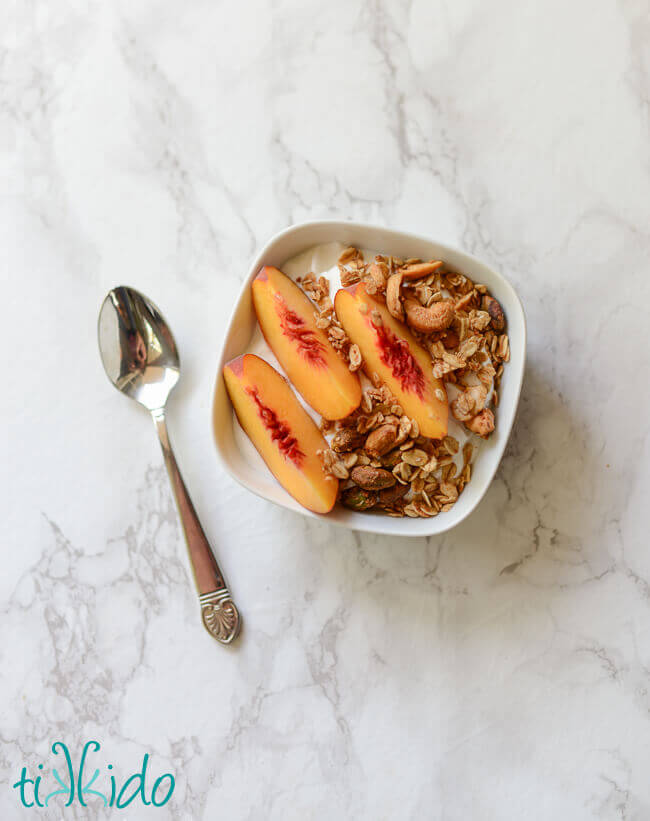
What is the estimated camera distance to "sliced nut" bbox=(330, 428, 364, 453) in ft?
2.69

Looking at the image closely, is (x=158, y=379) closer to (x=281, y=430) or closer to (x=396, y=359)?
(x=281, y=430)

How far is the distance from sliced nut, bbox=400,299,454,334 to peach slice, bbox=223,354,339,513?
0.56 ft

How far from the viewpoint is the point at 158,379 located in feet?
3.14

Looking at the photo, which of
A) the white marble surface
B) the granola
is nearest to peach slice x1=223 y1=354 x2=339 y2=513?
the granola

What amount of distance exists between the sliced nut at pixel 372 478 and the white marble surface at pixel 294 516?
0.17 m

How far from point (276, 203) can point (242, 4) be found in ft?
0.94

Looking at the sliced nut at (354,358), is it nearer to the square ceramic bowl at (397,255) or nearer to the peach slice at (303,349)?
the peach slice at (303,349)

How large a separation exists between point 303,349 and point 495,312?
0.23 meters

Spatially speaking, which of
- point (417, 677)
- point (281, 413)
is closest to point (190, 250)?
point (281, 413)

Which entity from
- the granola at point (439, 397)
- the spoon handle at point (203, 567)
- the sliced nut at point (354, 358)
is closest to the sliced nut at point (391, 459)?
the granola at point (439, 397)

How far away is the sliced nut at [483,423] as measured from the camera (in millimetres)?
800

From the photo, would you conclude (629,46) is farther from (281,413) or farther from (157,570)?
(157,570)

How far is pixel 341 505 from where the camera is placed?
853 millimetres

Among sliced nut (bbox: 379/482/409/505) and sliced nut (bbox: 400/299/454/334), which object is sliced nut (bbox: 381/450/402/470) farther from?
sliced nut (bbox: 400/299/454/334)
